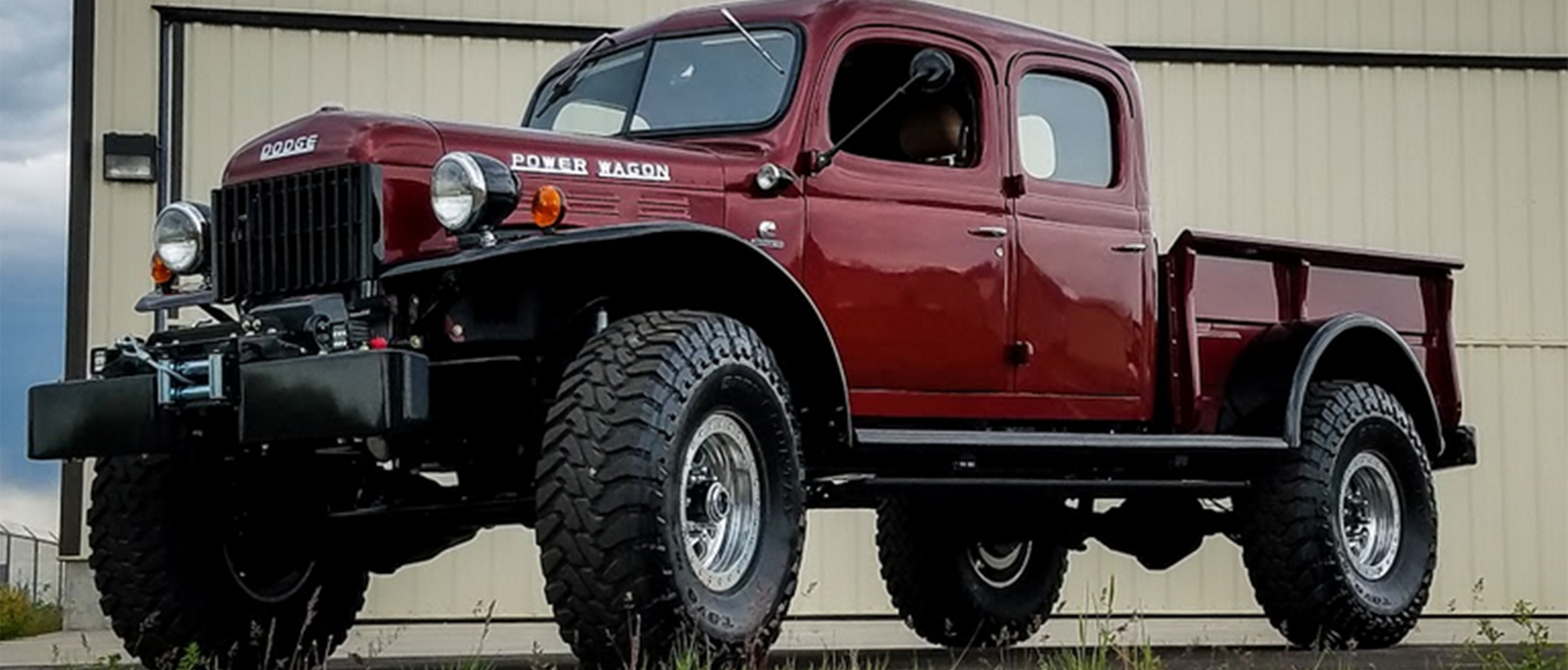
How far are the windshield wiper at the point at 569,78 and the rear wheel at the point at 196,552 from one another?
1.76 m

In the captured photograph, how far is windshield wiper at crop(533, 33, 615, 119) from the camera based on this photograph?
8.29 metres

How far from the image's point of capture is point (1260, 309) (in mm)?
9219

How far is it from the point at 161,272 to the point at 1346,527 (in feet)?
15.4

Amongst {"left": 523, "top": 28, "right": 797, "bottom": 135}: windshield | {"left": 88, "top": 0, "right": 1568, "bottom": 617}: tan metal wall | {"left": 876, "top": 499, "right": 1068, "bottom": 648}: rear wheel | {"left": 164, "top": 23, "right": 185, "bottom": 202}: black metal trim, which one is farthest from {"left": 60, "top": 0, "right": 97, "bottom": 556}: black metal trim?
{"left": 523, "top": 28, "right": 797, "bottom": 135}: windshield

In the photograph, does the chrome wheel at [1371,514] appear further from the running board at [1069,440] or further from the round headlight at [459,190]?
the round headlight at [459,190]

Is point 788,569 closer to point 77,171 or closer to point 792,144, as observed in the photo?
point 792,144

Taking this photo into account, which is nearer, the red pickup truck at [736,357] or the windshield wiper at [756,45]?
the red pickup truck at [736,357]

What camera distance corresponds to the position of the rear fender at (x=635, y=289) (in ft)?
20.6

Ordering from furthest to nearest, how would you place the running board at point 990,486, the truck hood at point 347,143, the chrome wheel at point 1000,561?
the chrome wheel at point 1000,561
the running board at point 990,486
the truck hood at point 347,143

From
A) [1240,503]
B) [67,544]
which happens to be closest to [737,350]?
[1240,503]

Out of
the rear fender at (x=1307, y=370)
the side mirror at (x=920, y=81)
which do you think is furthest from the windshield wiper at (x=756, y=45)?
the rear fender at (x=1307, y=370)

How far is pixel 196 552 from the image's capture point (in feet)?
23.6

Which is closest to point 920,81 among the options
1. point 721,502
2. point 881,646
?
point 721,502

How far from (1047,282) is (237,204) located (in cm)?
285
